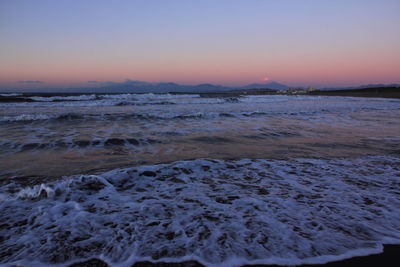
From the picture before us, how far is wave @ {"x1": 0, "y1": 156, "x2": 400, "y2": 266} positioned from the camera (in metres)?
2.06

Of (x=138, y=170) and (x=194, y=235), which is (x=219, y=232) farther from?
Answer: (x=138, y=170)

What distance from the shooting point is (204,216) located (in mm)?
2676

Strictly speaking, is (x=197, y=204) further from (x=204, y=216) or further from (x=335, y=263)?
(x=335, y=263)

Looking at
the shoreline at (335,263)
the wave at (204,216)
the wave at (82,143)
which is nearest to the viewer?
the shoreline at (335,263)

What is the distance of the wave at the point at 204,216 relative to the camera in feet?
6.75

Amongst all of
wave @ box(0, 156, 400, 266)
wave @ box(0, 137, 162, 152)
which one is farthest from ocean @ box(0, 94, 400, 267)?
wave @ box(0, 137, 162, 152)

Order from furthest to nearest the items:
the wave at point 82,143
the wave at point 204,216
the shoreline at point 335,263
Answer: the wave at point 82,143 → the wave at point 204,216 → the shoreline at point 335,263

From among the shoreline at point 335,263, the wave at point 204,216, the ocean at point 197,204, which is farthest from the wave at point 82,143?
the shoreline at point 335,263

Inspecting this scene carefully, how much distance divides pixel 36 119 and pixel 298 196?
506 inches

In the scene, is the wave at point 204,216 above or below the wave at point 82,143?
below

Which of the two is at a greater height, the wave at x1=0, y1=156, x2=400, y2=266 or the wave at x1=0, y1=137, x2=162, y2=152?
the wave at x1=0, y1=137, x2=162, y2=152

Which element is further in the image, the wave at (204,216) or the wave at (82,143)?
the wave at (82,143)

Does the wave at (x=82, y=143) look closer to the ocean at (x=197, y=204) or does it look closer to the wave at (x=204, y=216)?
the ocean at (x=197, y=204)

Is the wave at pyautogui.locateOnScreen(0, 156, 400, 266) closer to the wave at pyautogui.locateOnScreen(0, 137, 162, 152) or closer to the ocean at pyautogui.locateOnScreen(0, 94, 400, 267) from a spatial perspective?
the ocean at pyautogui.locateOnScreen(0, 94, 400, 267)
